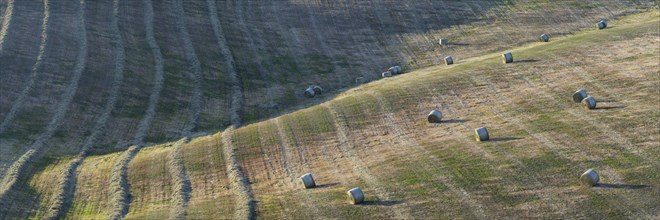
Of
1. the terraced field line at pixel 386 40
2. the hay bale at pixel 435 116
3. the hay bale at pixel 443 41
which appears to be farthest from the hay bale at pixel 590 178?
the hay bale at pixel 443 41

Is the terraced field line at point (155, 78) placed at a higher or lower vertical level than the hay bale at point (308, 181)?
lower

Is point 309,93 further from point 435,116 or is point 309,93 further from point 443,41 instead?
point 443,41

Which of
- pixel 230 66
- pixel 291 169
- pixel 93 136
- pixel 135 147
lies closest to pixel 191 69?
pixel 230 66

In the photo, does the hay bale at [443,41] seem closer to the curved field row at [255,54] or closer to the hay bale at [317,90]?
the curved field row at [255,54]

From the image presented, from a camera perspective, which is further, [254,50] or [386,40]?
[386,40]

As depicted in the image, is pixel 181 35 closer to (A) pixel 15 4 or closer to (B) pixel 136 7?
(B) pixel 136 7

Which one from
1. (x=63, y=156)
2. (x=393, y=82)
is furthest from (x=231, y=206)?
(x=393, y=82)

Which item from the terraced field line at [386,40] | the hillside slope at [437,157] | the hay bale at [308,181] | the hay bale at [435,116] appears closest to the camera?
the hillside slope at [437,157]
